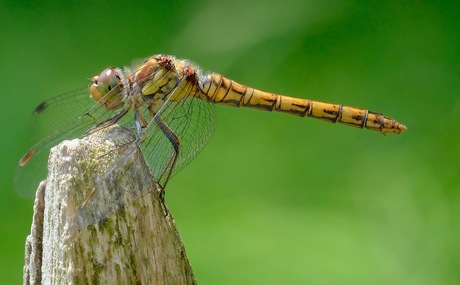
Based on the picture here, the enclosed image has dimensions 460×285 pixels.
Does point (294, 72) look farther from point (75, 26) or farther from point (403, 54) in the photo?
point (75, 26)

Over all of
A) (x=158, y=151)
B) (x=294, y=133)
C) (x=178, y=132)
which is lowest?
(x=158, y=151)

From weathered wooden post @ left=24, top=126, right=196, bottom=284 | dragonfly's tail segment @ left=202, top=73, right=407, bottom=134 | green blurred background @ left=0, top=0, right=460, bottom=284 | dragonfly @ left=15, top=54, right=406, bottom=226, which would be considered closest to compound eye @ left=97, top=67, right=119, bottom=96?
dragonfly @ left=15, top=54, right=406, bottom=226

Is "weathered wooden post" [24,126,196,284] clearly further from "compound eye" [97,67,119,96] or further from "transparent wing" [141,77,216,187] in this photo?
"compound eye" [97,67,119,96]

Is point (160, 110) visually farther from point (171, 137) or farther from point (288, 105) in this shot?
point (288, 105)

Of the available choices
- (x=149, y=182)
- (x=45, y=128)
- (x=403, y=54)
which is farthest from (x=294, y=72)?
(x=149, y=182)

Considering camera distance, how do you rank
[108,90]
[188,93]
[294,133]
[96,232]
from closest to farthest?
[96,232]
[108,90]
[188,93]
[294,133]

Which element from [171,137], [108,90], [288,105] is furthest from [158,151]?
[288,105]

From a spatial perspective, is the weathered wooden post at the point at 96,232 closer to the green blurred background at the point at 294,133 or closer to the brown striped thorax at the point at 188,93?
the brown striped thorax at the point at 188,93

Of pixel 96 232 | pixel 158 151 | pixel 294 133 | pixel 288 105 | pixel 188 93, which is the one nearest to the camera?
pixel 96 232

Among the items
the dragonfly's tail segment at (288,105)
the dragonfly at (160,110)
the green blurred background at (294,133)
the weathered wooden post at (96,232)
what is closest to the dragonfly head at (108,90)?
the dragonfly at (160,110)
